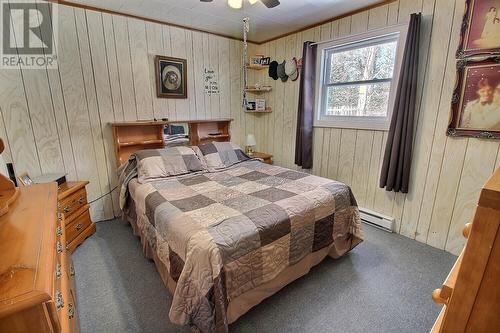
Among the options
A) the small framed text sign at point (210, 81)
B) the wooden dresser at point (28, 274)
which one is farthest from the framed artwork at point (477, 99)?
the wooden dresser at point (28, 274)

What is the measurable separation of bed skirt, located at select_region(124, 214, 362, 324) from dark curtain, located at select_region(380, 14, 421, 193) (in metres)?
0.82

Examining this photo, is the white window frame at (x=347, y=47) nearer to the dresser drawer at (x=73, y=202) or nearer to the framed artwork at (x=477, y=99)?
the framed artwork at (x=477, y=99)

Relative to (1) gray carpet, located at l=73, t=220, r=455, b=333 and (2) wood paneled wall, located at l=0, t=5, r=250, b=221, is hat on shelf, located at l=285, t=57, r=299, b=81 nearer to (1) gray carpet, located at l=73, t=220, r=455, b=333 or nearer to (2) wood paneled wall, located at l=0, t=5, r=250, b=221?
(2) wood paneled wall, located at l=0, t=5, r=250, b=221

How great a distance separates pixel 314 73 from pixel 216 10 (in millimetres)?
1396

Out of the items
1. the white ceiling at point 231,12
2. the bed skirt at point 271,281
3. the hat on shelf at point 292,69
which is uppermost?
the white ceiling at point 231,12

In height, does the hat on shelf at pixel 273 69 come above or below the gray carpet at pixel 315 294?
above

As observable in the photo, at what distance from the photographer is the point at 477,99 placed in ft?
6.44

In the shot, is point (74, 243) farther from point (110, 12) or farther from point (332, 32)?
point (332, 32)

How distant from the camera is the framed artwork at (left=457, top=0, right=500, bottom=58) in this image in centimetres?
183

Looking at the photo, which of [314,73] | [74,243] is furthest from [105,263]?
[314,73]

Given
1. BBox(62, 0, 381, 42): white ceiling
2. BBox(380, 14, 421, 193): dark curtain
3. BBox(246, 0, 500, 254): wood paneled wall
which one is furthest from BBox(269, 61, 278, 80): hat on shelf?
BBox(380, 14, 421, 193): dark curtain

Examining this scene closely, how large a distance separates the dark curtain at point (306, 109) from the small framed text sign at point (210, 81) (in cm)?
121

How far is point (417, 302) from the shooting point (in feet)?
5.58

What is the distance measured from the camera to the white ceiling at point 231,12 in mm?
2439
